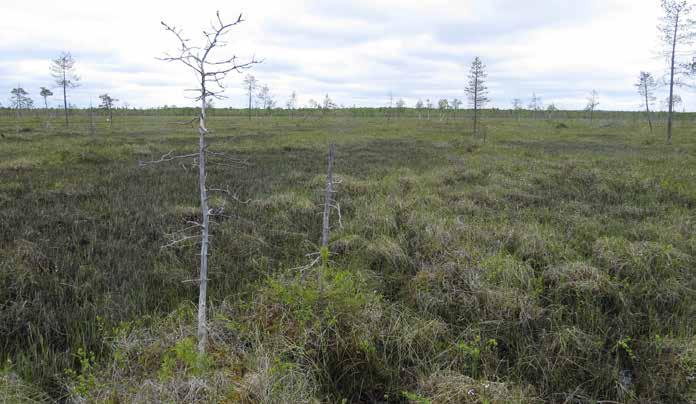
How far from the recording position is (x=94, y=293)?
410 centimetres

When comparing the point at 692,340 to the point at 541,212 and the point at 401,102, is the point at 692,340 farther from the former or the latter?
the point at 401,102

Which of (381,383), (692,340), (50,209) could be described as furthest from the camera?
(50,209)

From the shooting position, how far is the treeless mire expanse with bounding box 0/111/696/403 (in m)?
2.85

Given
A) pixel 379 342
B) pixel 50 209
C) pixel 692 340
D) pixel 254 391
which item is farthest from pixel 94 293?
pixel 692 340

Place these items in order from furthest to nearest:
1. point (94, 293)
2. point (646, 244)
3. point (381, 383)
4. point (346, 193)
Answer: point (346, 193)
point (646, 244)
point (94, 293)
point (381, 383)

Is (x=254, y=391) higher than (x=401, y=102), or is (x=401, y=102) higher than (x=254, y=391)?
(x=401, y=102)

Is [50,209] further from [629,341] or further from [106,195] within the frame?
[629,341]

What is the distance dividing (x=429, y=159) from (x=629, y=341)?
13024mm

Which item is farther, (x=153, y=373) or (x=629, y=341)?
(x=629, y=341)

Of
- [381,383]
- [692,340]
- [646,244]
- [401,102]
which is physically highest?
[401,102]

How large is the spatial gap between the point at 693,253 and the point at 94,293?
7.31 m

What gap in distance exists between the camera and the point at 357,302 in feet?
11.2

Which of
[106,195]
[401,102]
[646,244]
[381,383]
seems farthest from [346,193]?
[401,102]

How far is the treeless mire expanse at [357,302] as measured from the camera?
2850mm
